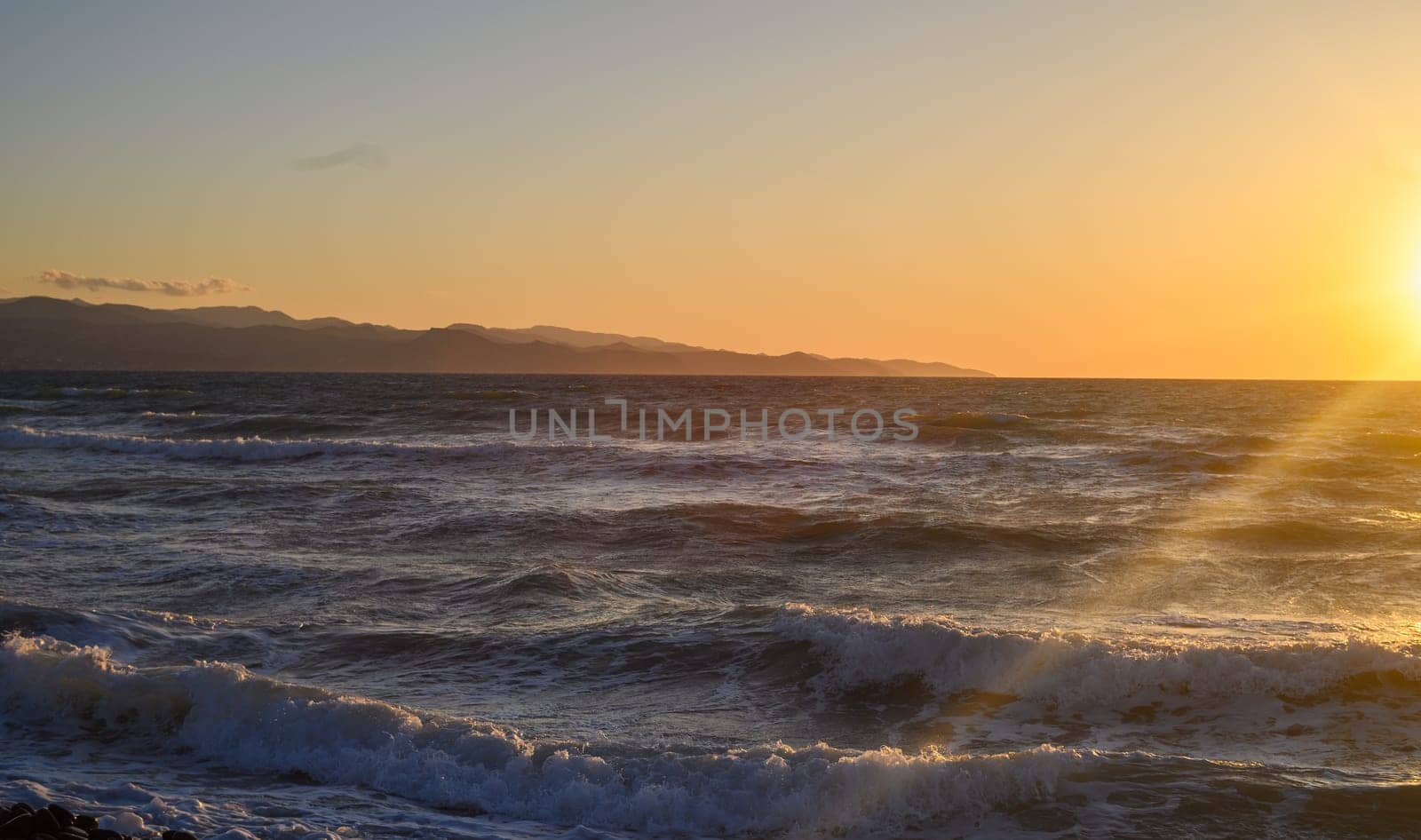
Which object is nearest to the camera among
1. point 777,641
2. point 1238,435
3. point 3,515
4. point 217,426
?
point 777,641

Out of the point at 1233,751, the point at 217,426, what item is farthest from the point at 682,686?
the point at 217,426

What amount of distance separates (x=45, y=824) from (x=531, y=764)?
290 centimetres

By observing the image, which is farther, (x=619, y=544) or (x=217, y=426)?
Answer: (x=217, y=426)

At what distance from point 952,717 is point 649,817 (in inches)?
123

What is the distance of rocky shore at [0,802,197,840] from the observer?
580 centimetres

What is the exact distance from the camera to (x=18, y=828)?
5832 millimetres

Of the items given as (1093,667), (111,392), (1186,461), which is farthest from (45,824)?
(111,392)

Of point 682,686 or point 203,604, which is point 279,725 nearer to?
point 682,686

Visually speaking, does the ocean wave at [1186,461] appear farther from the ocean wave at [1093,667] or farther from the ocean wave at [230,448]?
the ocean wave at [1093,667]

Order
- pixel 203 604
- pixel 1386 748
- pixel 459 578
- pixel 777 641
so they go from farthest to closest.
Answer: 1. pixel 459 578
2. pixel 203 604
3. pixel 777 641
4. pixel 1386 748

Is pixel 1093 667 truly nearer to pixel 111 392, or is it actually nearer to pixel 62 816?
pixel 62 816

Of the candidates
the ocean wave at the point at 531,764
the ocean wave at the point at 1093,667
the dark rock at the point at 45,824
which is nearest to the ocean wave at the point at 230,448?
the ocean wave at the point at 531,764

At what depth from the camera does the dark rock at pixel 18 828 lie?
578 cm

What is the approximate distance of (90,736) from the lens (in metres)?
8.30
